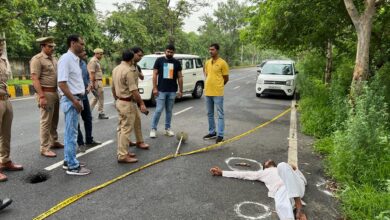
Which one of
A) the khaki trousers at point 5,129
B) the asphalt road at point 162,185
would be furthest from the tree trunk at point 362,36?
the khaki trousers at point 5,129

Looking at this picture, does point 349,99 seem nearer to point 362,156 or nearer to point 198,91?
point 362,156

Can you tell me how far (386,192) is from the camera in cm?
402

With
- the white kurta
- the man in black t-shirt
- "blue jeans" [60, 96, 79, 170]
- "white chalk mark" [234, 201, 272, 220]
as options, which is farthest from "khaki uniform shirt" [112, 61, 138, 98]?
"white chalk mark" [234, 201, 272, 220]

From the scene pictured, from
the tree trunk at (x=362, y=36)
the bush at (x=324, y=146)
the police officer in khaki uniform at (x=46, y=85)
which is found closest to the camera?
the police officer in khaki uniform at (x=46, y=85)

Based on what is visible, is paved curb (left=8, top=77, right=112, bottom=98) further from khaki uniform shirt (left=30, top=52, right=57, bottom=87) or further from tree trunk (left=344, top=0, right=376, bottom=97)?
tree trunk (left=344, top=0, right=376, bottom=97)

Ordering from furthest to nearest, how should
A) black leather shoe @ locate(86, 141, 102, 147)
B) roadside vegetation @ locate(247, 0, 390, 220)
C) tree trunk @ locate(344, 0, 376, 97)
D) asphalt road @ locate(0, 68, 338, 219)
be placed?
tree trunk @ locate(344, 0, 376, 97) < black leather shoe @ locate(86, 141, 102, 147) < roadside vegetation @ locate(247, 0, 390, 220) < asphalt road @ locate(0, 68, 338, 219)

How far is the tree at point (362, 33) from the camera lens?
6934mm

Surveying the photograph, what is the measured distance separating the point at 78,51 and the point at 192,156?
2.57 m

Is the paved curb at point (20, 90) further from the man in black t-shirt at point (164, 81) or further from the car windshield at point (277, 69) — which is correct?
the car windshield at point (277, 69)

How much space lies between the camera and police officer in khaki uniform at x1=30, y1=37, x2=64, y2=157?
5.14 metres

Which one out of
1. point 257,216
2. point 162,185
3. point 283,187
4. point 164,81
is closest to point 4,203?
point 162,185

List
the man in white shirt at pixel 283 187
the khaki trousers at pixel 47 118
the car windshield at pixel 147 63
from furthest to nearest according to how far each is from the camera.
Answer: the car windshield at pixel 147 63, the khaki trousers at pixel 47 118, the man in white shirt at pixel 283 187

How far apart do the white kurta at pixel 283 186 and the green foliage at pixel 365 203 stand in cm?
53

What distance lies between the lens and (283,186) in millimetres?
4090
